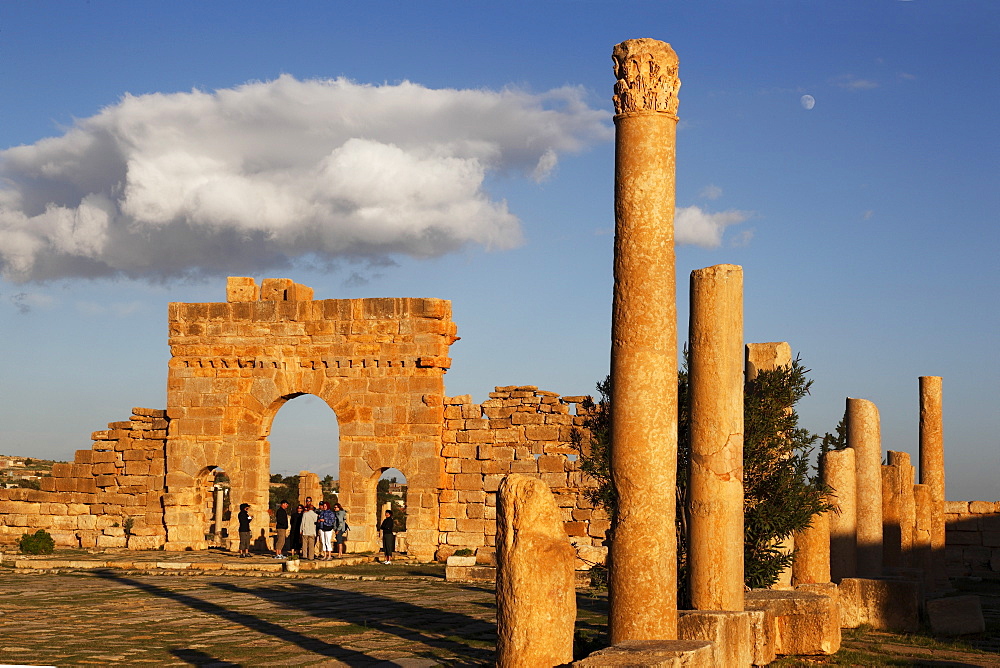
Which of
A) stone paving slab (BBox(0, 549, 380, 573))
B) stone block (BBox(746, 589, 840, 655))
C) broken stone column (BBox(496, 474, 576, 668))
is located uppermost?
broken stone column (BBox(496, 474, 576, 668))

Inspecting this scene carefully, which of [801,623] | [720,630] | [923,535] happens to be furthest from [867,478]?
[720,630]

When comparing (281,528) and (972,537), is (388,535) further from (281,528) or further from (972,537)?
(972,537)

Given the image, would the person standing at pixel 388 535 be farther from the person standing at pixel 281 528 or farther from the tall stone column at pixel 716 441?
the tall stone column at pixel 716 441

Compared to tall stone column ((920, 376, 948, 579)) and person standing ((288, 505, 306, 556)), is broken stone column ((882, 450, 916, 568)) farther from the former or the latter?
person standing ((288, 505, 306, 556))

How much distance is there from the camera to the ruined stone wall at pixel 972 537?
22.8 metres

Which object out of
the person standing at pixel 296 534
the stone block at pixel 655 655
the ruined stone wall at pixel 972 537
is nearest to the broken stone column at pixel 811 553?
the stone block at pixel 655 655

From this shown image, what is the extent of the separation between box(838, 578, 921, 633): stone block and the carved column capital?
21.1 ft

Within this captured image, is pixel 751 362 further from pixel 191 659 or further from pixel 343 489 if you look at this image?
pixel 343 489

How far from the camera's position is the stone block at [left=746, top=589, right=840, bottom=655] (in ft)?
31.6

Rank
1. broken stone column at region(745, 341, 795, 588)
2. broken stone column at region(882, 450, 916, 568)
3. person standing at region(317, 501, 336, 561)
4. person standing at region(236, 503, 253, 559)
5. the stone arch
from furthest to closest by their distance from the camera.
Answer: the stone arch < person standing at region(236, 503, 253, 559) < person standing at region(317, 501, 336, 561) < broken stone column at region(882, 450, 916, 568) < broken stone column at region(745, 341, 795, 588)

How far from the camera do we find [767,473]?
11.6m

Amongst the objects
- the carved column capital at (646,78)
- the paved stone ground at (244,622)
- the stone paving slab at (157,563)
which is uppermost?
the carved column capital at (646,78)

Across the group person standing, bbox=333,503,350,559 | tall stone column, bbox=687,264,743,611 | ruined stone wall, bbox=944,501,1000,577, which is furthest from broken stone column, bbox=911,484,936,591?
person standing, bbox=333,503,350,559

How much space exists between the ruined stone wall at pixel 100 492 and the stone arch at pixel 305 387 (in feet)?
1.75
